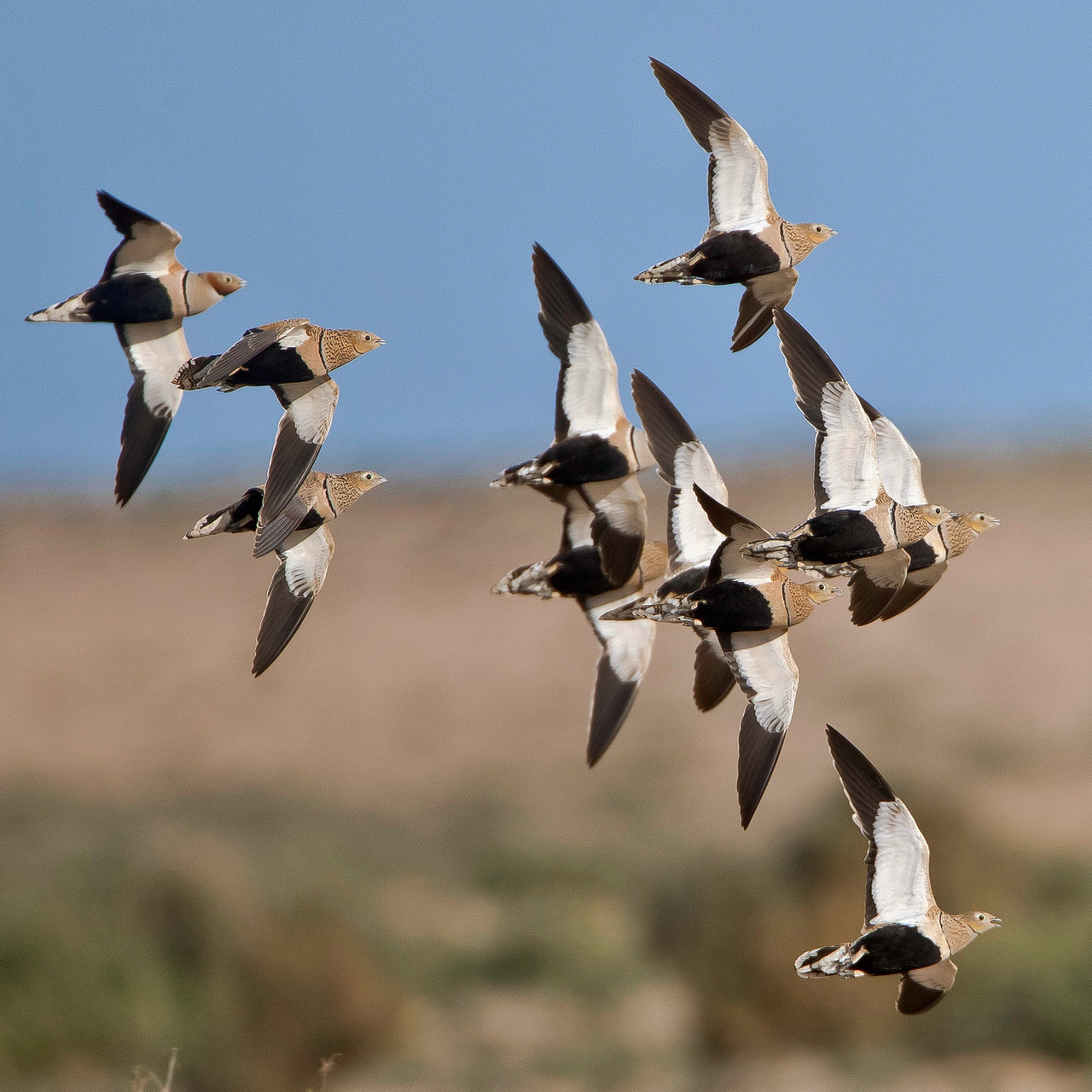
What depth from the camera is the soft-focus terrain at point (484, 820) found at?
17.1 meters

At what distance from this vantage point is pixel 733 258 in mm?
5172

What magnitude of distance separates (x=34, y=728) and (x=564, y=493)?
132 feet

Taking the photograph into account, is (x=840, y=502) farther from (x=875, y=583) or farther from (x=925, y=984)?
(x=925, y=984)

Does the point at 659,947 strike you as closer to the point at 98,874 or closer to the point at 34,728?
the point at 98,874

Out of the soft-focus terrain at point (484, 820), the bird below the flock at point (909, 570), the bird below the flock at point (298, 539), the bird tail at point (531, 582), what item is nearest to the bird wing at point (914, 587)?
the bird below the flock at point (909, 570)

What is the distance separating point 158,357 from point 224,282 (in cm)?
40

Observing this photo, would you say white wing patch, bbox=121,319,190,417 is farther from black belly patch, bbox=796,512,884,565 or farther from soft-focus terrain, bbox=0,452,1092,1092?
soft-focus terrain, bbox=0,452,1092,1092

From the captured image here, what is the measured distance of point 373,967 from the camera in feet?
59.9

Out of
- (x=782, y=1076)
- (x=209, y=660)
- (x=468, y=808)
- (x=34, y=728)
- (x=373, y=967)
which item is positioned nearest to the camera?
(x=782, y=1076)

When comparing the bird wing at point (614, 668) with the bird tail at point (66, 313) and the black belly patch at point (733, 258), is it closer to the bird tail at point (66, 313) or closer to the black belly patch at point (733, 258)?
the black belly patch at point (733, 258)

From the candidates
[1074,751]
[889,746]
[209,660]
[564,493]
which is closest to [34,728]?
[209,660]

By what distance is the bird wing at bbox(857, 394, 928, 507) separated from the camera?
18.3 feet

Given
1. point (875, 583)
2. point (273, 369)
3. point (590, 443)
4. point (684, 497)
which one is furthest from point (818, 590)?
point (273, 369)

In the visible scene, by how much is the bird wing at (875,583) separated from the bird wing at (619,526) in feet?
2.95
